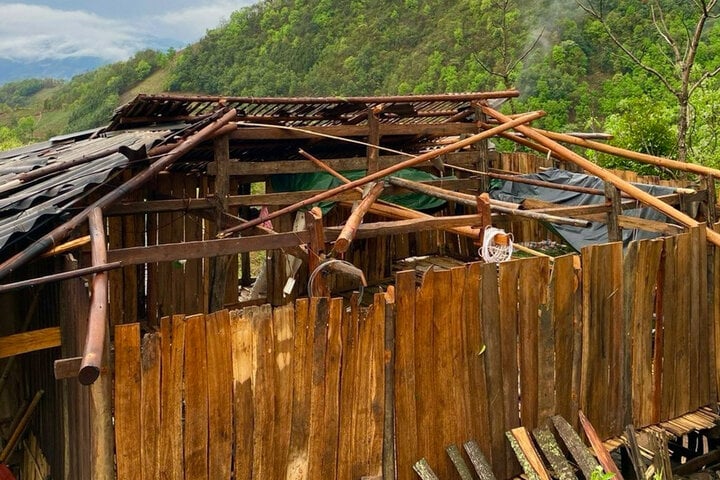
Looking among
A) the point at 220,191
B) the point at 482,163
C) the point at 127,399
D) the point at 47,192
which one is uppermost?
the point at 482,163

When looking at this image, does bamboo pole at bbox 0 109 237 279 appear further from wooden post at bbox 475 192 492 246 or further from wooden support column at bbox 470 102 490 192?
wooden support column at bbox 470 102 490 192

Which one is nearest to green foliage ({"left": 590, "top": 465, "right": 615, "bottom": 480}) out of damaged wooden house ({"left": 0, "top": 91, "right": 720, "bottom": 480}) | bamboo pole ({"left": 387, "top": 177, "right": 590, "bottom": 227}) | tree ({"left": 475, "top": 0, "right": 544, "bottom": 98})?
damaged wooden house ({"left": 0, "top": 91, "right": 720, "bottom": 480})

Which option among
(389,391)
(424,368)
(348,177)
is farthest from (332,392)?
(348,177)

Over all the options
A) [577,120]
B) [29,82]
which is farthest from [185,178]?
[29,82]

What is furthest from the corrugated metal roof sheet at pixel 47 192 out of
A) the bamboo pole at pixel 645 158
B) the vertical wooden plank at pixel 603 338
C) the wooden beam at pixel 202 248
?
the bamboo pole at pixel 645 158

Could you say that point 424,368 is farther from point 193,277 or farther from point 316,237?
point 193,277

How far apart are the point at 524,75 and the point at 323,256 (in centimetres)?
3047

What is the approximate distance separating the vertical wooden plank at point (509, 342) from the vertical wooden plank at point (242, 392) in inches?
69.1

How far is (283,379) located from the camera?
12.1 ft

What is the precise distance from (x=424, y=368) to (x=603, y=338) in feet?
4.96

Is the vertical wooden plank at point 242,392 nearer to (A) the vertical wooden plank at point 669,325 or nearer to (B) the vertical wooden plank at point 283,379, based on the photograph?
(B) the vertical wooden plank at point 283,379

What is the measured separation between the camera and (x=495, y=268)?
4.23m

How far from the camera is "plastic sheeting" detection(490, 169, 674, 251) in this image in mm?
7727

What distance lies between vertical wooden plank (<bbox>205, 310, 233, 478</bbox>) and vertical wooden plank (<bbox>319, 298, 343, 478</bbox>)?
589 mm
